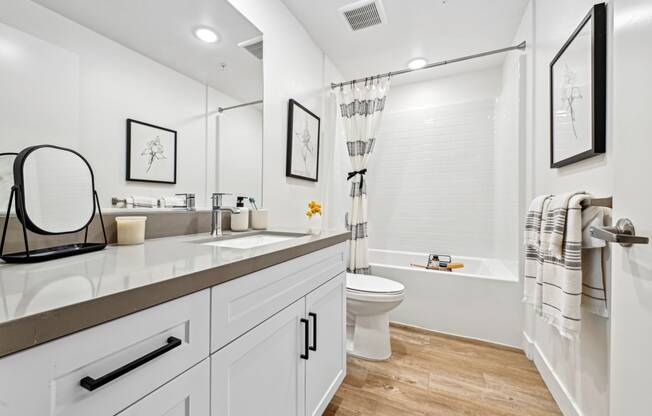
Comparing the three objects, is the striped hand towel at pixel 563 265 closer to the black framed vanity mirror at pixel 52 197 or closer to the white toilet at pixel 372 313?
the white toilet at pixel 372 313

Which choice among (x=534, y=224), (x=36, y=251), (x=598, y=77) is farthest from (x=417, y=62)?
(x=36, y=251)

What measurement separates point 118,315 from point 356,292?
4.99 ft

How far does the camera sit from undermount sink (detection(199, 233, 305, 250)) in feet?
4.07

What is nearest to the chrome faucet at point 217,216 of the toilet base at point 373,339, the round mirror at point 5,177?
the round mirror at point 5,177

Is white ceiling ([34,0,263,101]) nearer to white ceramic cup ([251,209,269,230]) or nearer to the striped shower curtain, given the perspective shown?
white ceramic cup ([251,209,269,230])

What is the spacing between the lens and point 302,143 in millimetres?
2111

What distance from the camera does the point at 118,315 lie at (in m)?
0.45

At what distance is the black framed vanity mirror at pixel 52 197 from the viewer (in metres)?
0.70

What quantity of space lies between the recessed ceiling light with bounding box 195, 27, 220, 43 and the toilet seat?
5.33 feet

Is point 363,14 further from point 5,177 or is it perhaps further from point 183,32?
point 5,177

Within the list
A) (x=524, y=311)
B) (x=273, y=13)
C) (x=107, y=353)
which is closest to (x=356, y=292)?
(x=524, y=311)

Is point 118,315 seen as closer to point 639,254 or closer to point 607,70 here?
point 639,254

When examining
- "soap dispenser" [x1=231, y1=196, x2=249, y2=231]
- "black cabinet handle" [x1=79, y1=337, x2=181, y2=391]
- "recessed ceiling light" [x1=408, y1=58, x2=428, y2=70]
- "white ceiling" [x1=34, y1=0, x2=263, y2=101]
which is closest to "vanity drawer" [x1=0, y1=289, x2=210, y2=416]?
"black cabinet handle" [x1=79, y1=337, x2=181, y2=391]

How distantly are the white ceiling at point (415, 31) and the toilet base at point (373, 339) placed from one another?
211 centimetres
